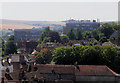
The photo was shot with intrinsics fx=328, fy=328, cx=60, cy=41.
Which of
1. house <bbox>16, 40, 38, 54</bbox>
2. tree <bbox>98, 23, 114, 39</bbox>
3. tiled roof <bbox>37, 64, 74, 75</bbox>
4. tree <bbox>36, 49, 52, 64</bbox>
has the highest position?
tree <bbox>98, 23, 114, 39</bbox>

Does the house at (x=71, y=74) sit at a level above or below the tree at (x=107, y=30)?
below

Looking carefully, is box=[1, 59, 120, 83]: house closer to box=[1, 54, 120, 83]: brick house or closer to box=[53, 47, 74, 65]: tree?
box=[1, 54, 120, 83]: brick house

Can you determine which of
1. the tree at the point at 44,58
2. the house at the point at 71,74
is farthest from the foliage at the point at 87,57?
the tree at the point at 44,58

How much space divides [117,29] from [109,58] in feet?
174

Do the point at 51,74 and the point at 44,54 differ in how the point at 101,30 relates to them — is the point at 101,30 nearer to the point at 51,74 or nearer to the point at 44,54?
the point at 44,54

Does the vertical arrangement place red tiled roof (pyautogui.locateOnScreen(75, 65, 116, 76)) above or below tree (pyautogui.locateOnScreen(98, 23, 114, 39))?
below

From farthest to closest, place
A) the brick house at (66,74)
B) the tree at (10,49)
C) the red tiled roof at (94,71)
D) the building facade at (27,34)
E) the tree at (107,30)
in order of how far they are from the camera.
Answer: the building facade at (27,34), the tree at (107,30), the tree at (10,49), the red tiled roof at (94,71), the brick house at (66,74)

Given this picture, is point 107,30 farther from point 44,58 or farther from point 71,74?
point 71,74

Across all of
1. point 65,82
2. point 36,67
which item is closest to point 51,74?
point 36,67

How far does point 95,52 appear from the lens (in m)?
47.3

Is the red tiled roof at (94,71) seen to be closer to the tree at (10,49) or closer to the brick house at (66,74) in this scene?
the brick house at (66,74)

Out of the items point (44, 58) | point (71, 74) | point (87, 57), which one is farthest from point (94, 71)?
point (44, 58)

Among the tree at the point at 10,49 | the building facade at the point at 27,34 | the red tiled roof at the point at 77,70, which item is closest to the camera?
the red tiled roof at the point at 77,70

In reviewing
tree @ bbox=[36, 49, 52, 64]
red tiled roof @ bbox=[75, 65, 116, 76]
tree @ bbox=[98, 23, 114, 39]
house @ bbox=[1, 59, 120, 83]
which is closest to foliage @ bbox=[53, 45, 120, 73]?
red tiled roof @ bbox=[75, 65, 116, 76]
